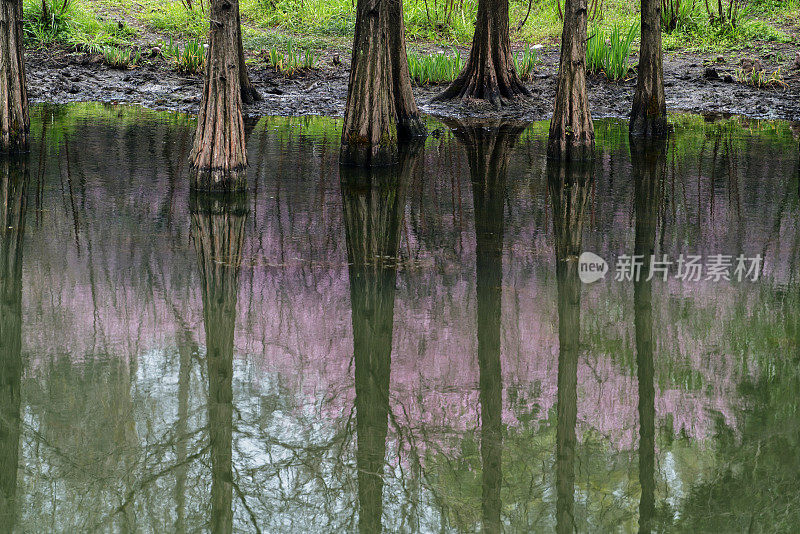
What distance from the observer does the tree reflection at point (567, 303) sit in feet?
13.1

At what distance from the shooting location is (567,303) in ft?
19.6

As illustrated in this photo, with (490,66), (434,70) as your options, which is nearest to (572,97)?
(490,66)

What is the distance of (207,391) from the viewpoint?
4660mm

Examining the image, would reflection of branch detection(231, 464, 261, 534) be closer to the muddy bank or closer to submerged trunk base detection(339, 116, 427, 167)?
submerged trunk base detection(339, 116, 427, 167)

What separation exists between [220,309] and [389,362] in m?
1.27

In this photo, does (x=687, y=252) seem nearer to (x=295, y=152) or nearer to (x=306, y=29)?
(x=295, y=152)

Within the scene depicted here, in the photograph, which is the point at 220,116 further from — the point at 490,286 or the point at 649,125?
the point at 649,125

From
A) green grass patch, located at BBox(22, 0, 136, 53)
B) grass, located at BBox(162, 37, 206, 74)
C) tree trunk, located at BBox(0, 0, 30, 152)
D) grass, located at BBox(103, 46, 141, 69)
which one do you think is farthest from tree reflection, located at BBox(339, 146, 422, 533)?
green grass patch, located at BBox(22, 0, 136, 53)

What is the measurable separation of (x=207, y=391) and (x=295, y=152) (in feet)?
22.4

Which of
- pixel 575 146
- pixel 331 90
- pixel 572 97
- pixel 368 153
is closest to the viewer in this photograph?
pixel 368 153

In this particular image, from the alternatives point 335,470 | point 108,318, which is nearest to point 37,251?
point 108,318

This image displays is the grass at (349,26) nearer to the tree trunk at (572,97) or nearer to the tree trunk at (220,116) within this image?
the tree trunk at (572,97)

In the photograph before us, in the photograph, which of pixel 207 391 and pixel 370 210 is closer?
pixel 207 391

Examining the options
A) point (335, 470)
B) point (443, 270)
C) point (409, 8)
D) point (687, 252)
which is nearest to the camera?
point (335, 470)
